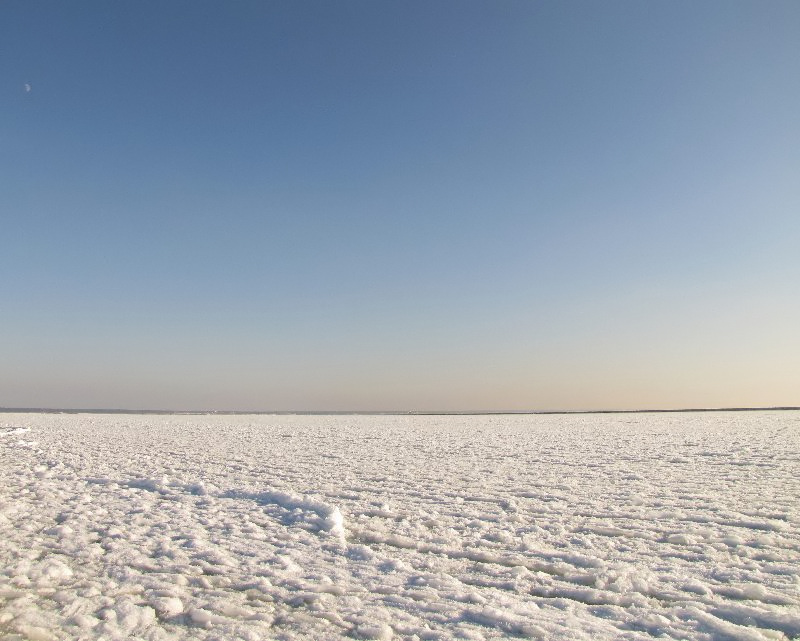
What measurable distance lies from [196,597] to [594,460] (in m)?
10.1

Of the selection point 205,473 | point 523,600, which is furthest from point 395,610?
point 205,473

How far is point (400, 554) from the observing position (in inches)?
204

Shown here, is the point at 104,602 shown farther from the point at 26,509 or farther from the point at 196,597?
the point at 26,509

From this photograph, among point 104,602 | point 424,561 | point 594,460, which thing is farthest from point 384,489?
point 594,460

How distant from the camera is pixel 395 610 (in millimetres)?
3840

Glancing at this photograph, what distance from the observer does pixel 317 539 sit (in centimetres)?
567

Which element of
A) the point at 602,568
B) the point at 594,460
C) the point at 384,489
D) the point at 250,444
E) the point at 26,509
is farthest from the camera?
the point at 250,444

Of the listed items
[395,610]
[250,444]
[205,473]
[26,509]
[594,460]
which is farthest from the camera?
[250,444]

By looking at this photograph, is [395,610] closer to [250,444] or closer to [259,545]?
[259,545]

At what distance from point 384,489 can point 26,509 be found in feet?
16.7

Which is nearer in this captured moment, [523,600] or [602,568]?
[523,600]

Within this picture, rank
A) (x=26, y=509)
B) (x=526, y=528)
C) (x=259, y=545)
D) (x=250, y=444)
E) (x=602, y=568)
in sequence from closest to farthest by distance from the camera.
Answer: (x=602, y=568) → (x=259, y=545) → (x=526, y=528) → (x=26, y=509) → (x=250, y=444)

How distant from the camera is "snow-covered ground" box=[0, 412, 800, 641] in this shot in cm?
363

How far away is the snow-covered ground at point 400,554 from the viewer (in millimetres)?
3635
